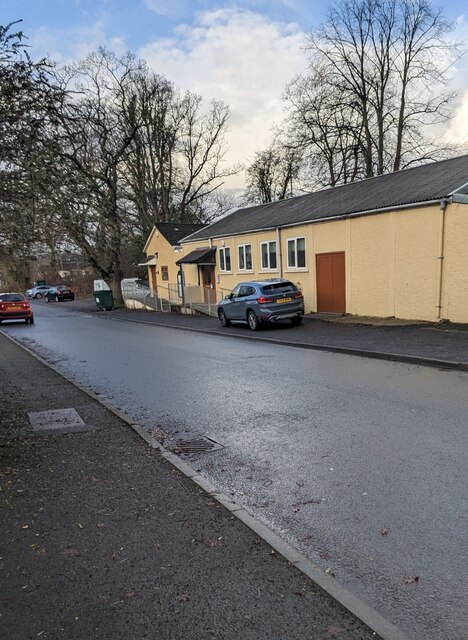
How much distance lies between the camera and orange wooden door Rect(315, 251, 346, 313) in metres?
18.5

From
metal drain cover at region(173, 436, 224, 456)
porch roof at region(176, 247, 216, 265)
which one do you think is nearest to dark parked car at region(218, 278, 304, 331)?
porch roof at region(176, 247, 216, 265)

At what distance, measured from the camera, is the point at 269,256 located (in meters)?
23.1

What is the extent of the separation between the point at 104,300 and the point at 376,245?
83.5 feet

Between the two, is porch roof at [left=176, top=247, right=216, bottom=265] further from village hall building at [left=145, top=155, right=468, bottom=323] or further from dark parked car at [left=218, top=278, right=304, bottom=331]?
dark parked car at [left=218, top=278, right=304, bottom=331]

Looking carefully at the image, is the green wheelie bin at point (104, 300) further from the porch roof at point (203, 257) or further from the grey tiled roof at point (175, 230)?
the porch roof at point (203, 257)

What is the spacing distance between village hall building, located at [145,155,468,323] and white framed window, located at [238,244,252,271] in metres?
0.05

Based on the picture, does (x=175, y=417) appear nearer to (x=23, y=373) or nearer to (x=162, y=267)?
(x=23, y=373)

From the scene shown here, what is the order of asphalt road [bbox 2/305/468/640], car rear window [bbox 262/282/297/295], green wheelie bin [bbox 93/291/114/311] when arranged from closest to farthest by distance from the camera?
asphalt road [bbox 2/305/468/640] < car rear window [bbox 262/282/297/295] < green wheelie bin [bbox 93/291/114/311]

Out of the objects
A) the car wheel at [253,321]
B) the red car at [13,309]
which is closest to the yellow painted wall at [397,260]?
the car wheel at [253,321]

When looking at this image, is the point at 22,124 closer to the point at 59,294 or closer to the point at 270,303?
the point at 270,303

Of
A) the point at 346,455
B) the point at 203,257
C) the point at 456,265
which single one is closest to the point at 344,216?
the point at 456,265

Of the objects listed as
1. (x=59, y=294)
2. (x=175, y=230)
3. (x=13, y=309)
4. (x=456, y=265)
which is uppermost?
(x=175, y=230)

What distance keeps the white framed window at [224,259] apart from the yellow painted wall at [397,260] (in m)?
6.93

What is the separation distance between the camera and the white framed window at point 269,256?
22.7 metres
